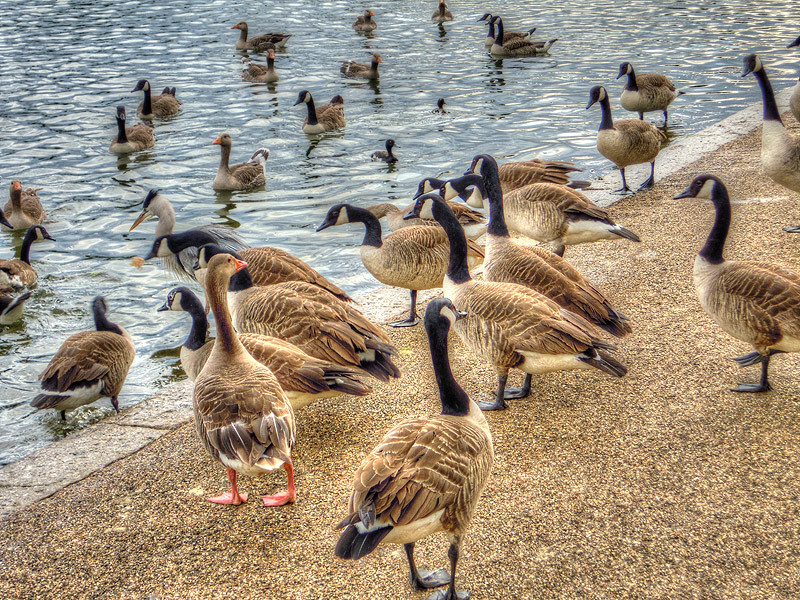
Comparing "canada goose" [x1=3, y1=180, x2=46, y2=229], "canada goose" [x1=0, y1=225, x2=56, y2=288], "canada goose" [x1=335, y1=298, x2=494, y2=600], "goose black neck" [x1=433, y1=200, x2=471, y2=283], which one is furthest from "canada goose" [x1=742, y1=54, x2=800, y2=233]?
"canada goose" [x1=3, y1=180, x2=46, y2=229]

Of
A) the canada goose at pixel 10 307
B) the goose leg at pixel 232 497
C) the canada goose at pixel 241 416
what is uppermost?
the canada goose at pixel 241 416

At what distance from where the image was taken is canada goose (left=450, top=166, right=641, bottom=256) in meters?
8.21

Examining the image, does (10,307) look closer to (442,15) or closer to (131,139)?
(131,139)

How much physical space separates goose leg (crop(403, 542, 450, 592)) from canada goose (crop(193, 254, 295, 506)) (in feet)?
3.07

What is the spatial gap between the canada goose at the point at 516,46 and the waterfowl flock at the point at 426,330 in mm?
13330

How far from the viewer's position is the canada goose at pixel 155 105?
17.7 metres

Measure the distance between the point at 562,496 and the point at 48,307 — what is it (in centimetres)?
767

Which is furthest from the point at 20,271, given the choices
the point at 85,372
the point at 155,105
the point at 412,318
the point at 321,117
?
the point at 155,105

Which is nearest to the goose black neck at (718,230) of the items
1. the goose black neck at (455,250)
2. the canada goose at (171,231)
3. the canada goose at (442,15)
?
the goose black neck at (455,250)

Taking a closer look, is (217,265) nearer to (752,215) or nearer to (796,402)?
(796,402)

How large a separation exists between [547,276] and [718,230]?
1419mm

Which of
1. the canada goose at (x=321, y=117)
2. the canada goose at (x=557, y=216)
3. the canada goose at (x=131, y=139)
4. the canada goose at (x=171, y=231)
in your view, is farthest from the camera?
the canada goose at (x=321, y=117)

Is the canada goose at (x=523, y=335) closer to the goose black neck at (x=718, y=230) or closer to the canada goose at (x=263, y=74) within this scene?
the goose black neck at (x=718, y=230)

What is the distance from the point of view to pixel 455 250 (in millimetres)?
6359
